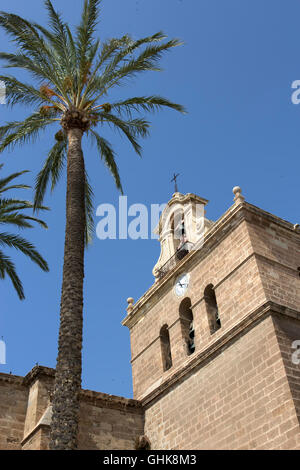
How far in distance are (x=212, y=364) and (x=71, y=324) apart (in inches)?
229

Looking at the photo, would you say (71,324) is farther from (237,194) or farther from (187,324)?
(237,194)

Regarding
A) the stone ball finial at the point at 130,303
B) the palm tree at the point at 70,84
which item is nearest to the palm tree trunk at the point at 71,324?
the palm tree at the point at 70,84

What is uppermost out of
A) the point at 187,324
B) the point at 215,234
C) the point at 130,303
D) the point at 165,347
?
the point at 130,303

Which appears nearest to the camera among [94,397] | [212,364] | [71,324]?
[71,324]

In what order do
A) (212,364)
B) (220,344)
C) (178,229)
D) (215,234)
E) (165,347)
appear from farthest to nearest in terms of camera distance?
(178,229)
(165,347)
(215,234)
(212,364)
(220,344)

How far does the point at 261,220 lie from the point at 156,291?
16.6 ft

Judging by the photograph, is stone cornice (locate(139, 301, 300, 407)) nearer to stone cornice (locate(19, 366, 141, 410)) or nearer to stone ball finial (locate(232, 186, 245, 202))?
stone cornice (locate(19, 366, 141, 410))

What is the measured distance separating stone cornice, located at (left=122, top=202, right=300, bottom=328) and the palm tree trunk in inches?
210

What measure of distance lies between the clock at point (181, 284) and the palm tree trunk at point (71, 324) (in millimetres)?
6335

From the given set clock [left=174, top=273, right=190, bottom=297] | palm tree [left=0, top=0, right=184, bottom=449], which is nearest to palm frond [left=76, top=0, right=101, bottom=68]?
palm tree [left=0, top=0, right=184, bottom=449]

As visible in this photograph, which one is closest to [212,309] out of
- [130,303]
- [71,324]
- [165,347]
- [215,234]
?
[215,234]

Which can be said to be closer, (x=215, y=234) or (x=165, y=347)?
(x=215, y=234)

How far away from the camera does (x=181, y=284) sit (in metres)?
18.2

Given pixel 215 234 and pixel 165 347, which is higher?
pixel 215 234
